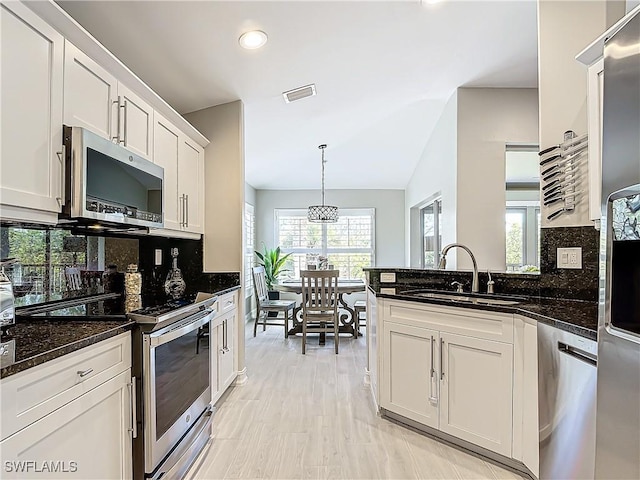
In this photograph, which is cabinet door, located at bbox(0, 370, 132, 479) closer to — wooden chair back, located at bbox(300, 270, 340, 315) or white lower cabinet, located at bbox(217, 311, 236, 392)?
white lower cabinet, located at bbox(217, 311, 236, 392)

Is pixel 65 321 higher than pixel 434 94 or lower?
lower

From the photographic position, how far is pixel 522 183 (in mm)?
5797

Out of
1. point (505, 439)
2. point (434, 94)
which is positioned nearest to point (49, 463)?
point (505, 439)

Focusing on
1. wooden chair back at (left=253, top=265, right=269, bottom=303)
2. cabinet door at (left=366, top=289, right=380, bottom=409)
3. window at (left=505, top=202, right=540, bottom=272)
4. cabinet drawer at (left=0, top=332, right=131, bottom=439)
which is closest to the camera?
cabinet drawer at (left=0, top=332, right=131, bottom=439)

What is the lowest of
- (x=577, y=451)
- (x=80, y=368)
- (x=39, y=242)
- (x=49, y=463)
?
(x=577, y=451)

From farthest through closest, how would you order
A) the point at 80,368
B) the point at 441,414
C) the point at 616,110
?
the point at 441,414 < the point at 80,368 < the point at 616,110

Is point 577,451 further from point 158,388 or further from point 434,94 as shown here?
point 434,94

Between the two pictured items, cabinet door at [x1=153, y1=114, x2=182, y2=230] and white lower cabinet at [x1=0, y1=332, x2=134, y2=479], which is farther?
cabinet door at [x1=153, y1=114, x2=182, y2=230]

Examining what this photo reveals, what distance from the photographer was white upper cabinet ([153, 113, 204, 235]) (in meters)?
2.63

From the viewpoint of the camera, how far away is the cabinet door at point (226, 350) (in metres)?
2.89

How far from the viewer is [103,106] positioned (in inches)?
76.1

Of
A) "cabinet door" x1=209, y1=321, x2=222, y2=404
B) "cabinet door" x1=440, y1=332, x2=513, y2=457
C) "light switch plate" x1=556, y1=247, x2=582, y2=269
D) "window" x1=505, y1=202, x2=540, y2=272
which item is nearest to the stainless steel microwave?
"cabinet door" x1=209, y1=321, x2=222, y2=404

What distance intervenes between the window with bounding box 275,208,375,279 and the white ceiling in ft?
8.60

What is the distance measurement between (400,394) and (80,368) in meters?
1.93
